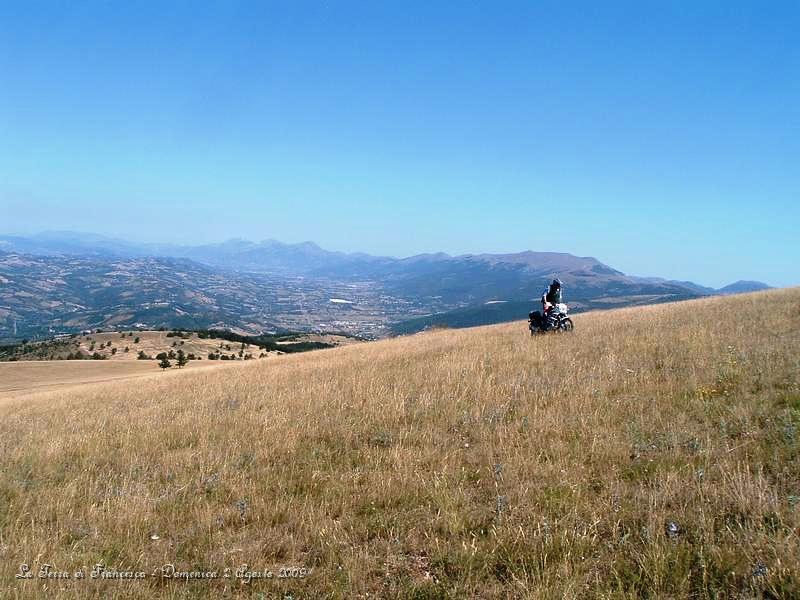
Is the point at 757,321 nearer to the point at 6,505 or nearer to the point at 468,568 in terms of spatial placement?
the point at 468,568

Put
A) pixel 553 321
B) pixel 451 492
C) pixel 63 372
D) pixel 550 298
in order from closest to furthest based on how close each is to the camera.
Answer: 1. pixel 451 492
2. pixel 553 321
3. pixel 550 298
4. pixel 63 372

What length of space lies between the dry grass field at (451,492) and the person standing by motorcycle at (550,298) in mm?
8568

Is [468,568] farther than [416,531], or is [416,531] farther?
[416,531]

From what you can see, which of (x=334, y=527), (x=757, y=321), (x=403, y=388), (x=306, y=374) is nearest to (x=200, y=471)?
(x=334, y=527)

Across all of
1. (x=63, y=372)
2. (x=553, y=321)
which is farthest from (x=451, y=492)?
(x=63, y=372)

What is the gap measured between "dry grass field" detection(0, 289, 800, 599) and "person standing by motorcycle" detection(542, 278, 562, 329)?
8.57 metres

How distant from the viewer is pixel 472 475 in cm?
518

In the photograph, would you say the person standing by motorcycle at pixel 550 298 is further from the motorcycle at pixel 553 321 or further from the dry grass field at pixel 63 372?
the dry grass field at pixel 63 372

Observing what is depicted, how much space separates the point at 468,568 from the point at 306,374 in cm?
1121

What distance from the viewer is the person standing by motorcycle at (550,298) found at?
17.7 m

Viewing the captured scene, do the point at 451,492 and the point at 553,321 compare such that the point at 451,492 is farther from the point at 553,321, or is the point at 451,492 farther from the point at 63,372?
the point at 63,372

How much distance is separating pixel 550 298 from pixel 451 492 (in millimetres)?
14398

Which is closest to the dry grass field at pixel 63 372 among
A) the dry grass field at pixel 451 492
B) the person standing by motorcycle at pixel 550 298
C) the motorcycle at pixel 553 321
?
the motorcycle at pixel 553 321

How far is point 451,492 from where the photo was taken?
15.5 ft
